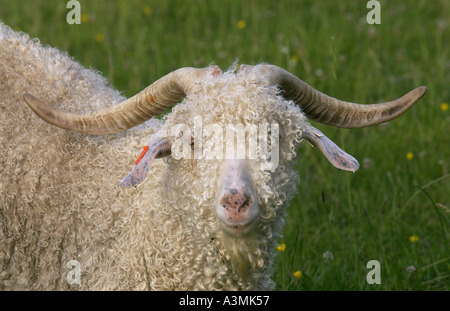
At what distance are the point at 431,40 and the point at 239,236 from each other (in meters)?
5.73

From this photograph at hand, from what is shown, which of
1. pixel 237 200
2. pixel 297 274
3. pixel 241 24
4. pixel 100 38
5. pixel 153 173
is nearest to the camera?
pixel 237 200

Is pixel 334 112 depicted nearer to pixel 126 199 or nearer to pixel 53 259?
pixel 126 199

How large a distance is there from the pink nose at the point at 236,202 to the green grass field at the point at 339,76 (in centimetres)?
116

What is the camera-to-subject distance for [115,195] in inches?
161

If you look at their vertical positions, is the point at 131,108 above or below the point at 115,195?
above

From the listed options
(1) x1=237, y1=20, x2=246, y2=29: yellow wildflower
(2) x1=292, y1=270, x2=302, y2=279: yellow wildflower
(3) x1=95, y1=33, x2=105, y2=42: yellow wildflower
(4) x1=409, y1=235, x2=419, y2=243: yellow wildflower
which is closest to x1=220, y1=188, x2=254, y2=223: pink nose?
(2) x1=292, y1=270, x2=302, y2=279: yellow wildflower

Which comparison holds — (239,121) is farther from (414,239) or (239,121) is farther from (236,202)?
(414,239)

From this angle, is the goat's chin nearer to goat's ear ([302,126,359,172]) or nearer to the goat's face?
the goat's face

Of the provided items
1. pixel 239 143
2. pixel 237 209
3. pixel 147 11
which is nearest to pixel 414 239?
pixel 239 143

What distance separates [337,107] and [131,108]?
3.29ft

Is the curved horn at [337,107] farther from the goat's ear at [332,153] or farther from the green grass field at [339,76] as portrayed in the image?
the green grass field at [339,76]

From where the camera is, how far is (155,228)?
388 centimetres

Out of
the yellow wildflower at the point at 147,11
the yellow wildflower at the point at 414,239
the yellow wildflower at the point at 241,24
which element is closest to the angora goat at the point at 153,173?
the yellow wildflower at the point at 414,239
